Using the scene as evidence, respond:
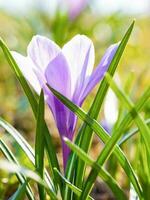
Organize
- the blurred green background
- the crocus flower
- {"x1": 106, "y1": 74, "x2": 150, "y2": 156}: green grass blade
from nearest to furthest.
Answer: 1. {"x1": 106, "y1": 74, "x2": 150, "y2": 156}: green grass blade
2. the crocus flower
3. the blurred green background

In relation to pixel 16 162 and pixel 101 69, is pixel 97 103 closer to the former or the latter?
pixel 101 69

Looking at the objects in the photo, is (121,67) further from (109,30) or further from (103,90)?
(103,90)

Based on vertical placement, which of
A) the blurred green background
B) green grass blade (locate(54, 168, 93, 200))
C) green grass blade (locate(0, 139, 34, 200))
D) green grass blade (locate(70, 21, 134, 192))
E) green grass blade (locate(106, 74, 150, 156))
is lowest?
green grass blade (locate(54, 168, 93, 200))

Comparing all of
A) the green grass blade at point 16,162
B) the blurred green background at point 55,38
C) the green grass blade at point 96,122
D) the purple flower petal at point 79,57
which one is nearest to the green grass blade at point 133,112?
the green grass blade at point 96,122

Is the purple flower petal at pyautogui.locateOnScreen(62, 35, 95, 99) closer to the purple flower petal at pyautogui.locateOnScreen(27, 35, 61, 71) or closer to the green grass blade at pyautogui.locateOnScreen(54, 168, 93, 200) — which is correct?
the purple flower petal at pyautogui.locateOnScreen(27, 35, 61, 71)

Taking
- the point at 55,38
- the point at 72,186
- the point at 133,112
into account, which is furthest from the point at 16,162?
the point at 55,38

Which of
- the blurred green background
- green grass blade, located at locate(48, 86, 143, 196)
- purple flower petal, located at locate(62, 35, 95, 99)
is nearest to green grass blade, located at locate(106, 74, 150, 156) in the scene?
green grass blade, located at locate(48, 86, 143, 196)

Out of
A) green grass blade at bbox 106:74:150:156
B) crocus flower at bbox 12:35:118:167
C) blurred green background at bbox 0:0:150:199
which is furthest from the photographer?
blurred green background at bbox 0:0:150:199

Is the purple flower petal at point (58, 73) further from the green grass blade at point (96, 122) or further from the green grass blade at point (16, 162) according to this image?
the green grass blade at point (16, 162)
